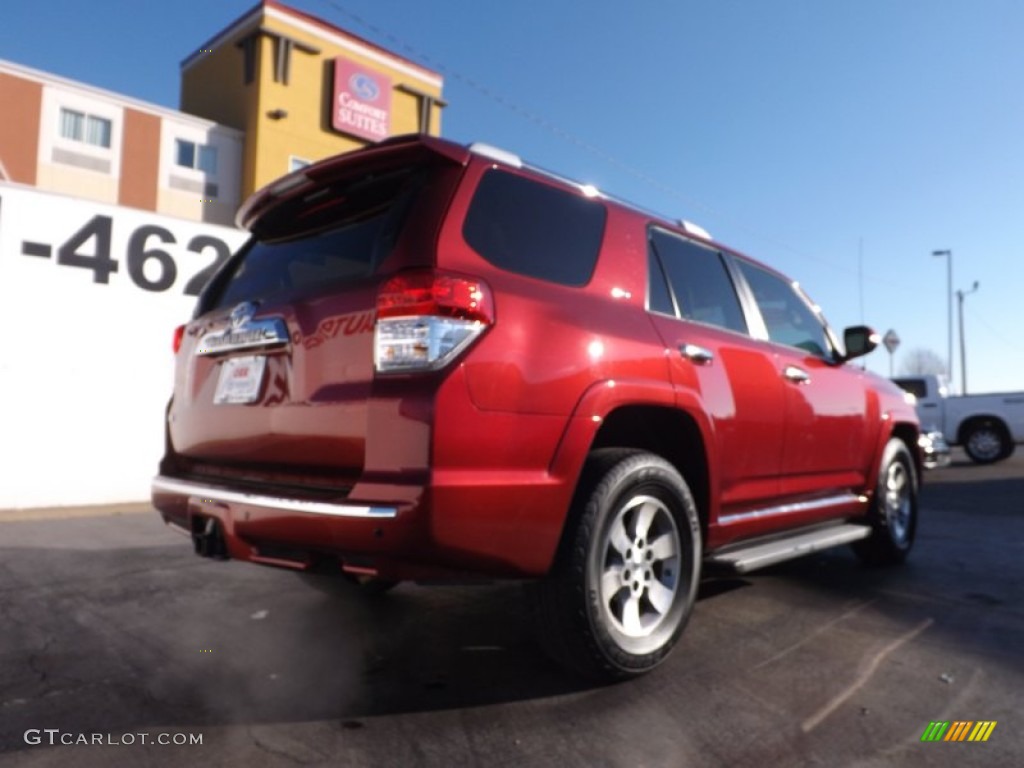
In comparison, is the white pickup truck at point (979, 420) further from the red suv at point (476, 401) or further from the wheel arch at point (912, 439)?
the red suv at point (476, 401)

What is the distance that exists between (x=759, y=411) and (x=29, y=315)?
6974mm

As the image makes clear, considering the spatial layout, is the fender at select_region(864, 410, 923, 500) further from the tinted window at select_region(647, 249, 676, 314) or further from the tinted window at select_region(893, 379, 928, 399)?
the tinted window at select_region(893, 379, 928, 399)

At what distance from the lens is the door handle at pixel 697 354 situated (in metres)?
3.12

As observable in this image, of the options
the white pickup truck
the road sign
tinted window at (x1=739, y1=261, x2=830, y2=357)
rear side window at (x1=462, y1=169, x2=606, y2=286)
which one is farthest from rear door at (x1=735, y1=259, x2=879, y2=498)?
the road sign

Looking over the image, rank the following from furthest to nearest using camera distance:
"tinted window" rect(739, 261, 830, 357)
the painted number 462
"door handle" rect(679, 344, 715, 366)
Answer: the painted number 462 < "tinted window" rect(739, 261, 830, 357) < "door handle" rect(679, 344, 715, 366)

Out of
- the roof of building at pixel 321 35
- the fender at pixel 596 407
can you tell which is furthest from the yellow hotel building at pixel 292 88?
the fender at pixel 596 407

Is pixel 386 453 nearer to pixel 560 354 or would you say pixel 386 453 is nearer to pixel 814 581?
pixel 560 354

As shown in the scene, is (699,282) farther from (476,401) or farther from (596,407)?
(476,401)

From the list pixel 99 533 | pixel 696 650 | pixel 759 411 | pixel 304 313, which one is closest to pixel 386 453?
pixel 304 313

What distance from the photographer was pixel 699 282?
3.61 m

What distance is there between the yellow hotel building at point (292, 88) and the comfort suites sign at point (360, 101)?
0.04 meters

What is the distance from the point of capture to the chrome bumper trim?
87.0 inches

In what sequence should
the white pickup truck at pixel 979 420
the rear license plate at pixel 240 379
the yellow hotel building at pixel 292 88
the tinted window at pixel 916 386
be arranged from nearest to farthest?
the rear license plate at pixel 240 379 < the white pickup truck at pixel 979 420 < the tinted window at pixel 916 386 < the yellow hotel building at pixel 292 88

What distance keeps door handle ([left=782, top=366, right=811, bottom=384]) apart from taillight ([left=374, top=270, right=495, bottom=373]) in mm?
2131
